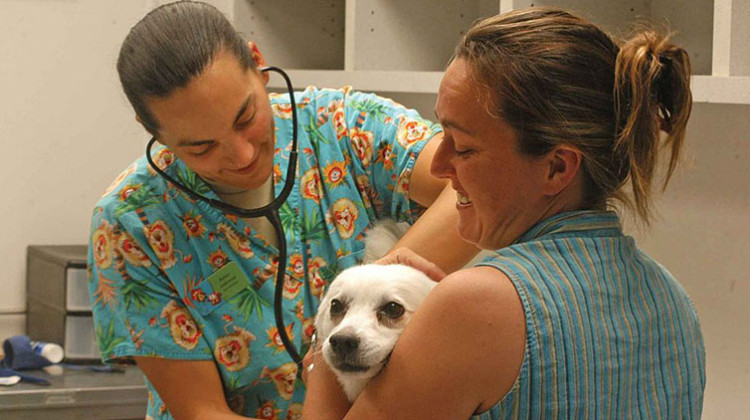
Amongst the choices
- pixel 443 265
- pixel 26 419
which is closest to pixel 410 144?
pixel 443 265

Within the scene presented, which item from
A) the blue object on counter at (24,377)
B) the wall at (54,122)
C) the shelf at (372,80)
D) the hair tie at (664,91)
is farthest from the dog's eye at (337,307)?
the wall at (54,122)

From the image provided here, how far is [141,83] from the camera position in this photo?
4.72 ft

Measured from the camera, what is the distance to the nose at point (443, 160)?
Answer: 1015 mm

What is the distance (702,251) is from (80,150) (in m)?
1.77

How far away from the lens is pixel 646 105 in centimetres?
95

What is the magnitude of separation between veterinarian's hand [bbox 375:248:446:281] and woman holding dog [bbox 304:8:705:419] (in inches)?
12.0

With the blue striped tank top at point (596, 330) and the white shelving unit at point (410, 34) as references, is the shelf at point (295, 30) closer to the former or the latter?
the white shelving unit at point (410, 34)

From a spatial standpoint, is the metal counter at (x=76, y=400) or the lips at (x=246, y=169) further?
the metal counter at (x=76, y=400)

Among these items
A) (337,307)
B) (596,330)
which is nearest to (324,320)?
(337,307)

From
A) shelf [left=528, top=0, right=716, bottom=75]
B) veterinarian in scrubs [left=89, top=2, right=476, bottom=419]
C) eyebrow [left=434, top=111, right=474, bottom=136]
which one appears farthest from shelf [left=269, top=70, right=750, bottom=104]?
eyebrow [left=434, top=111, right=474, bottom=136]

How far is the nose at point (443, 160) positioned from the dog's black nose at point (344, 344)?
9.5 inches

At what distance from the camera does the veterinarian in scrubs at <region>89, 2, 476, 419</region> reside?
1493mm

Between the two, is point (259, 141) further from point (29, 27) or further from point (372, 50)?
point (29, 27)

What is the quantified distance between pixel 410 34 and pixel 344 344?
135cm
